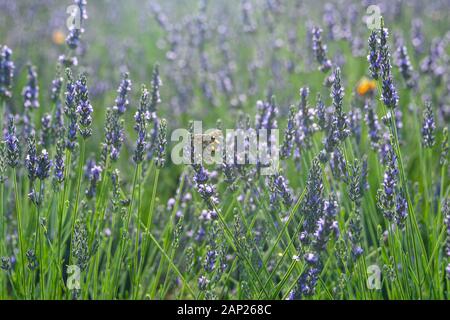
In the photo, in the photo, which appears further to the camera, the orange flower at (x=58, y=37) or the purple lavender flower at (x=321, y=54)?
the orange flower at (x=58, y=37)

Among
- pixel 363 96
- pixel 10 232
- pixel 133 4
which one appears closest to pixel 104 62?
pixel 133 4

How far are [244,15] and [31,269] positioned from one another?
282 cm

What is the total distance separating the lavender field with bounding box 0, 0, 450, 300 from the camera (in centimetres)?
198

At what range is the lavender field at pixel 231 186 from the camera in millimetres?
1982

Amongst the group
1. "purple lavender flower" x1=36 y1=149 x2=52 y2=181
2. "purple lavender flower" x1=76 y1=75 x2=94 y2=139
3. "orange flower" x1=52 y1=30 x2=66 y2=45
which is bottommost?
"purple lavender flower" x1=36 y1=149 x2=52 y2=181

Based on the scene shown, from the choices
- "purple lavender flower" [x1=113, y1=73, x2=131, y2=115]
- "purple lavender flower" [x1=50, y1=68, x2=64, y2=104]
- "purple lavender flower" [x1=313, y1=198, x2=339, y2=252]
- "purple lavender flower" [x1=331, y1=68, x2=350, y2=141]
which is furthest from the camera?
"purple lavender flower" [x1=50, y1=68, x2=64, y2=104]

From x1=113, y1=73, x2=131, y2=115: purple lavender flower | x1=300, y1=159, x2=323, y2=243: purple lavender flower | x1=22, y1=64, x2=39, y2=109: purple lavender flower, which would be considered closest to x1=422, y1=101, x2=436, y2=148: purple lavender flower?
x1=300, y1=159, x2=323, y2=243: purple lavender flower

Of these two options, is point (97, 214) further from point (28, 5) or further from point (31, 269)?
point (28, 5)

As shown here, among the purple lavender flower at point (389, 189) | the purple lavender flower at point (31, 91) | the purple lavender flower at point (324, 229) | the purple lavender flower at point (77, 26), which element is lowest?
the purple lavender flower at point (324, 229)

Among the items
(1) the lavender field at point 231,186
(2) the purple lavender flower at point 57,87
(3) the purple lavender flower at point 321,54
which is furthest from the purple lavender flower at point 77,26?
(3) the purple lavender flower at point 321,54

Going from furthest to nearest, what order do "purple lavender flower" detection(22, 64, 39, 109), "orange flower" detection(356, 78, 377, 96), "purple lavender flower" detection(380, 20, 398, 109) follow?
"orange flower" detection(356, 78, 377, 96), "purple lavender flower" detection(22, 64, 39, 109), "purple lavender flower" detection(380, 20, 398, 109)

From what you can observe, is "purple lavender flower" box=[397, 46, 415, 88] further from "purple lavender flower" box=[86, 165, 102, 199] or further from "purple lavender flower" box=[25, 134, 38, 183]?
"purple lavender flower" box=[25, 134, 38, 183]

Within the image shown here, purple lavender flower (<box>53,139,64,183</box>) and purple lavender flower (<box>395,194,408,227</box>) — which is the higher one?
purple lavender flower (<box>53,139,64,183</box>)

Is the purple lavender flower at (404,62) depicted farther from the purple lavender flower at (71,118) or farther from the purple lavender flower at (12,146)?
the purple lavender flower at (12,146)
